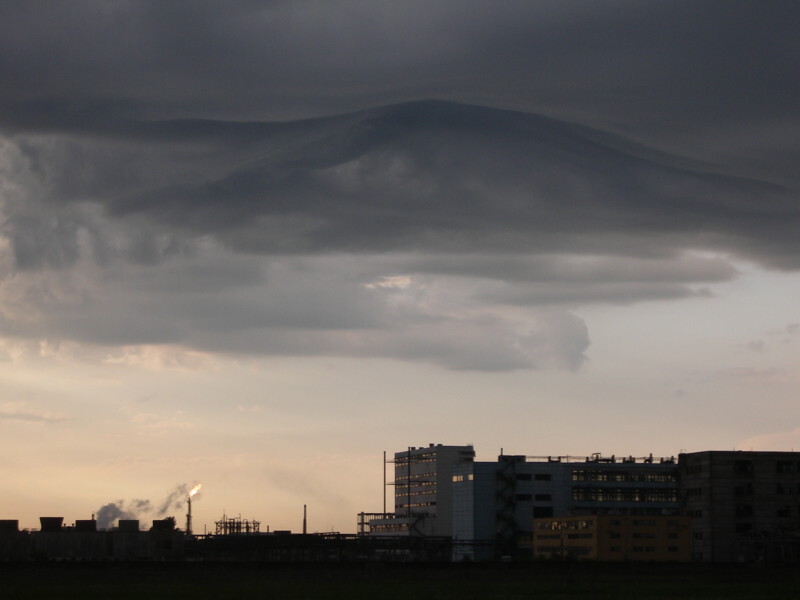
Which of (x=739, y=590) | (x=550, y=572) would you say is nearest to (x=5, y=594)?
(x=739, y=590)

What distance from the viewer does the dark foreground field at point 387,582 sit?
3644 inches

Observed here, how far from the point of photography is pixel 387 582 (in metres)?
112

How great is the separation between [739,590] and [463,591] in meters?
22.5

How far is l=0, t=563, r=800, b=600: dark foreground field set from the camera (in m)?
92.6

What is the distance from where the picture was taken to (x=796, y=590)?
332 feet

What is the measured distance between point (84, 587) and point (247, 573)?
1097 inches

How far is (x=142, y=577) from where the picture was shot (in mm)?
126750

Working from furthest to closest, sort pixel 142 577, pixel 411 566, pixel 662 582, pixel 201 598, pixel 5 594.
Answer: pixel 411 566
pixel 142 577
pixel 662 582
pixel 5 594
pixel 201 598

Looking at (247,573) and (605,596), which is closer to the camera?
(605,596)

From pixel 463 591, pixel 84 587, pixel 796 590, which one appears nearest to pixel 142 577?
pixel 84 587

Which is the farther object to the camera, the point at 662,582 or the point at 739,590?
the point at 662,582

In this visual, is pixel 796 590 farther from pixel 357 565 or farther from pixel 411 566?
pixel 357 565

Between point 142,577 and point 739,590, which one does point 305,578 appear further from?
point 739,590

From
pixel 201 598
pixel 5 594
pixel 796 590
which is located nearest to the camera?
pixel 201 598
